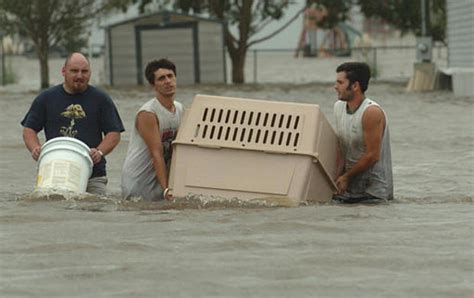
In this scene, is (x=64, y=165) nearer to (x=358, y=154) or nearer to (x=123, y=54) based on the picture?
(x=358, y=154)

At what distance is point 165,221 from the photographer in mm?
10367

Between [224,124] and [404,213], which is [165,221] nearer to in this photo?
[224,124]

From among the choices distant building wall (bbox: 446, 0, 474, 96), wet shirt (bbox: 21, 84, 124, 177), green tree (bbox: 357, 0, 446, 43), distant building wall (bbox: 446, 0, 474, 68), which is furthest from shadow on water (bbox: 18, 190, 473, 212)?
green tree (bbox: 357, 0, 446, 43)

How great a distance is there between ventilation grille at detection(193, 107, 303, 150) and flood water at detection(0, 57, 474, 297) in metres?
0.49

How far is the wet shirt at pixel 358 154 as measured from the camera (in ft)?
38.0

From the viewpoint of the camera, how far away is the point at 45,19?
1720 inches

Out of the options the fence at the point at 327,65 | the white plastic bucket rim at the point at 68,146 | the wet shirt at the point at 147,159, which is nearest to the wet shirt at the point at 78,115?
the wet shirt at the point at 147,159

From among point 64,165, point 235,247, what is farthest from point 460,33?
point 235,247

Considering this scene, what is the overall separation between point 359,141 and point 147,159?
5.47 ft

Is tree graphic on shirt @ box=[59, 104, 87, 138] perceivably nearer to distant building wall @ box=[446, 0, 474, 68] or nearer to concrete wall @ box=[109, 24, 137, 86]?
distant building wall @ box=[446, 0, 474, 68]

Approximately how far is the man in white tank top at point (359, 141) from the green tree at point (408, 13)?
34.5 meters

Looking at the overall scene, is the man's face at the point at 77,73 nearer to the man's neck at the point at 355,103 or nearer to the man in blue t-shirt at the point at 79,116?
the man in blue t-shirt at the point at 79,116

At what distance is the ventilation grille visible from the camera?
11.1 m

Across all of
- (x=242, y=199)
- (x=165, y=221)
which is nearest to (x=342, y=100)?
(x=242, y=199)
